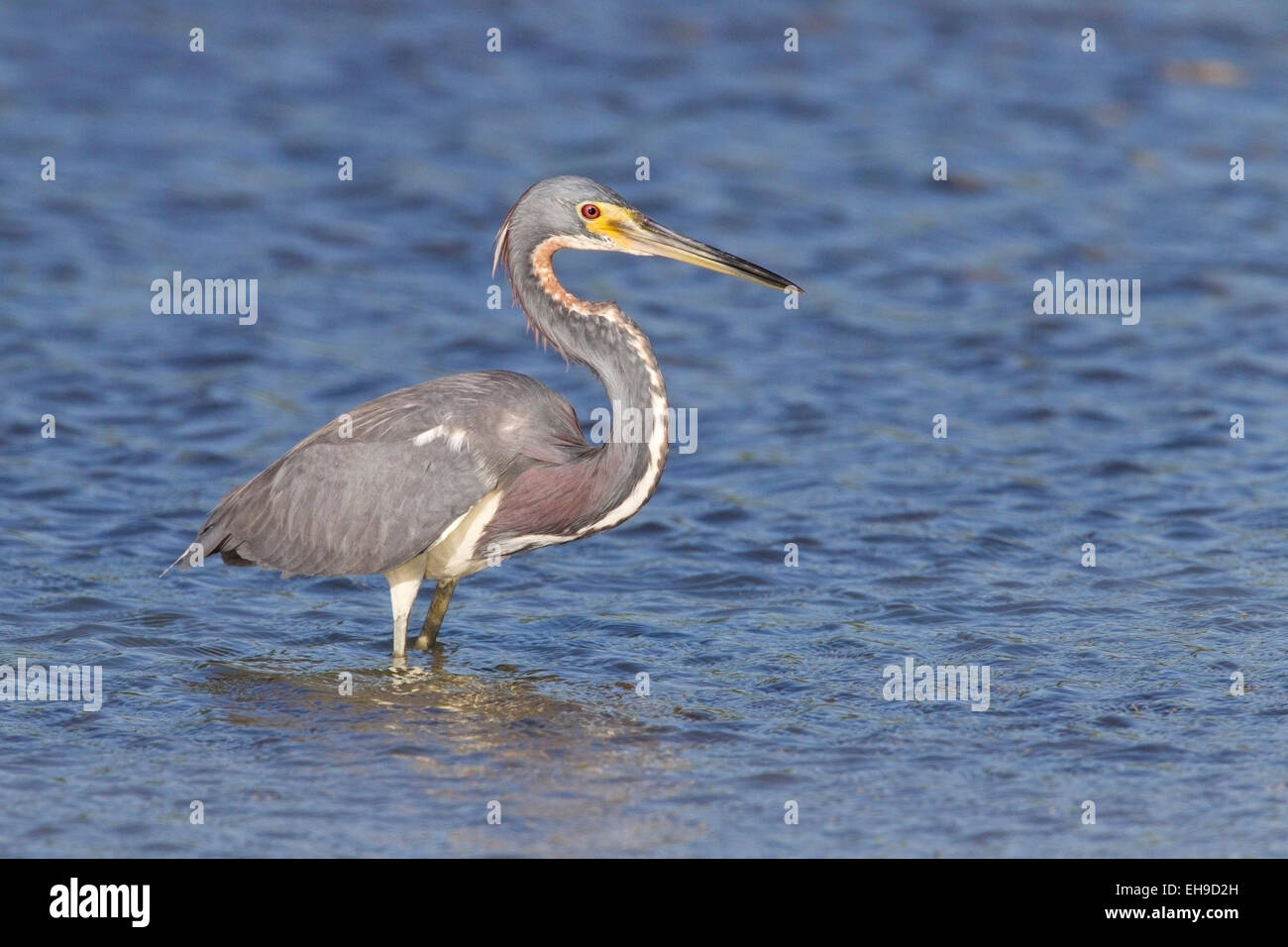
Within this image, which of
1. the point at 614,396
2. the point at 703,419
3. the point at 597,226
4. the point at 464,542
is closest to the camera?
the point at 614,396

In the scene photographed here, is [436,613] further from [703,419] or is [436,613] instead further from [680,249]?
[703,419]

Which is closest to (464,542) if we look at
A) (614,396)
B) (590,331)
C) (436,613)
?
(436,613)

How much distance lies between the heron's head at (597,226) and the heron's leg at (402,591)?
6.18 ft

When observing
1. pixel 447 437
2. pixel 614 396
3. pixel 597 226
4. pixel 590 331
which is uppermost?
pixel 597 226

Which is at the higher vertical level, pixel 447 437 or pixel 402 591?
pixel 447 437

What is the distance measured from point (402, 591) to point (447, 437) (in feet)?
3.03

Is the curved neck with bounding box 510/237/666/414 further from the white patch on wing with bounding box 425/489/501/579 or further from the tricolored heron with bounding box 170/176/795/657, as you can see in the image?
the white patch on wing with bounding box 425/489/501/579

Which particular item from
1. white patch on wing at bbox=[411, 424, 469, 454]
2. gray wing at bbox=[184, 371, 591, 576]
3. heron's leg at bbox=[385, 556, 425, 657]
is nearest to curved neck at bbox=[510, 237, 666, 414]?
gray wing at bbox=[184, 371, 591, 576]

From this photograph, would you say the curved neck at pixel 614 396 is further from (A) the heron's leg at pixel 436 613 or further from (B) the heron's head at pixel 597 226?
(A) the heron's leg at pixel 436 613

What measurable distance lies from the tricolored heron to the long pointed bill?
0.01 metres

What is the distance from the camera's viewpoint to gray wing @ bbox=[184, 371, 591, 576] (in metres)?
9.87

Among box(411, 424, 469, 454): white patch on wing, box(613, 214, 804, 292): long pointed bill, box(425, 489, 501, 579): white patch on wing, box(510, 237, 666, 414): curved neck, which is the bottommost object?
box(425, 489, 501, 579): white patch on wing

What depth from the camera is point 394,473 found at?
32.7 feet

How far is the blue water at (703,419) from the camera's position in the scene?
8516 mm
